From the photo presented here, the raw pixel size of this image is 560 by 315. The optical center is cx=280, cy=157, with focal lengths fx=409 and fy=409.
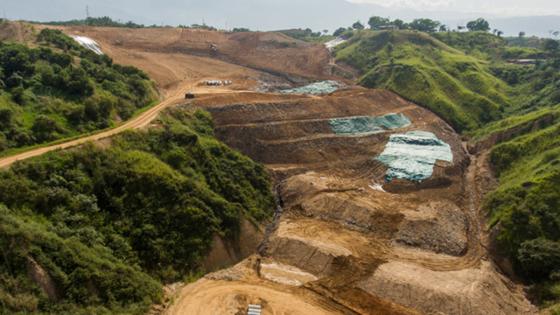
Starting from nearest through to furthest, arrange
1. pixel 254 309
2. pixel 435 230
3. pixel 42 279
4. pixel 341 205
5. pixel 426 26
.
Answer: pixel 42 279
pixel 254 309
pixel 435 230
pixel 341 205
pixel 426 26

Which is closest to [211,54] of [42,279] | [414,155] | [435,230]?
[414,155]

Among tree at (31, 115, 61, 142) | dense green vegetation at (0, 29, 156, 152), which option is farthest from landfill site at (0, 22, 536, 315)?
tree at (31, 115, 61, 142)

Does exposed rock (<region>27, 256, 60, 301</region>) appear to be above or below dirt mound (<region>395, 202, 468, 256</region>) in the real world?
above

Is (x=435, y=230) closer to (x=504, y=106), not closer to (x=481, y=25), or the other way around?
(x=504, y=106)

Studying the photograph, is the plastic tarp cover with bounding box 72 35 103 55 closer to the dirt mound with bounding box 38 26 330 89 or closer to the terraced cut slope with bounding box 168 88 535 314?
the dirt mound with bounding box 38 26 330 89

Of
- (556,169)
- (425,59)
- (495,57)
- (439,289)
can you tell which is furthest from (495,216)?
(495,57)

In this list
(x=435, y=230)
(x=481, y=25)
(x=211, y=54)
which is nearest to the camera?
(x=435, y=230)

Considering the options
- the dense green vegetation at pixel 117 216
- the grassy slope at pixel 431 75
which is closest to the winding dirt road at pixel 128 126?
the dense green vegetation at pixel 117 216
